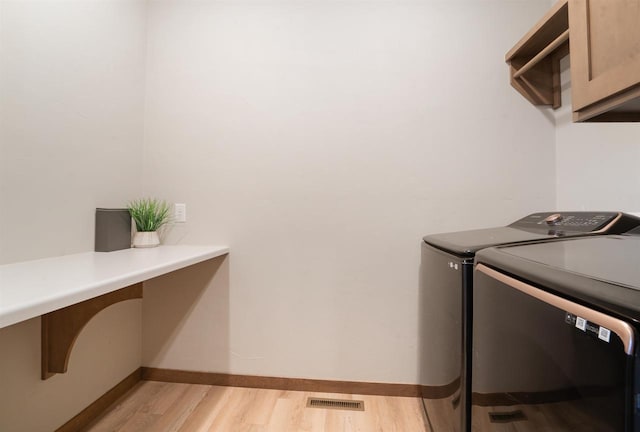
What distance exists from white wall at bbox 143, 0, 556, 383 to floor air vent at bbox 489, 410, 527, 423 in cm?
95

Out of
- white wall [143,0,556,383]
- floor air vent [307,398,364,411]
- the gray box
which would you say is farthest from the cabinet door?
the gray box

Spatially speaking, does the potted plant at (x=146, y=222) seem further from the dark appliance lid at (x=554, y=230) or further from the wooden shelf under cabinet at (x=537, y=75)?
the wooden shelf under cabinet at (x=537, y=75)

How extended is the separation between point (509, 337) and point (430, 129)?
4.29ft

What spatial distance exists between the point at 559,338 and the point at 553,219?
3.49 feet

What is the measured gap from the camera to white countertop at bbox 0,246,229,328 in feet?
2.20

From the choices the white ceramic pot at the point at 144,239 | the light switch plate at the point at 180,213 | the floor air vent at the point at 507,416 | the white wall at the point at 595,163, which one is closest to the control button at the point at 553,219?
the white wall at the point at 595,163

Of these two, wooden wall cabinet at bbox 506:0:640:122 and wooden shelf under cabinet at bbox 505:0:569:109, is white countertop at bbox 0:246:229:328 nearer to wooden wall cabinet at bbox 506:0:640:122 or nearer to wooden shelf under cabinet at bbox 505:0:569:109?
wooden wall cabinet at bbox 506:0:640:122

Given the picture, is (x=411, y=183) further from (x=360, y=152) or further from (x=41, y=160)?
(x=41, y=160)

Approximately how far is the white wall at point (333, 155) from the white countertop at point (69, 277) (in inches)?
20.7

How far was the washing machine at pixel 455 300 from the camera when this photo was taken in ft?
3.13

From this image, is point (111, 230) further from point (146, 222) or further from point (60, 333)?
point (60, 333)

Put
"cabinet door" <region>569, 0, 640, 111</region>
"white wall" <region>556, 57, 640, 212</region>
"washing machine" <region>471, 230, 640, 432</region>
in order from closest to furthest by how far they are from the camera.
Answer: "washing machine" <region>471, 230, 640, 432</region> < "cabinet door" <region>569, 0, 640, 111</region> < "white wall" <region>556, 57, 640, 212</region>

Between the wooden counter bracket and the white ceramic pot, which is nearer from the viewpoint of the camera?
the wooden counter bracket

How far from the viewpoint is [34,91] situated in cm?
120
